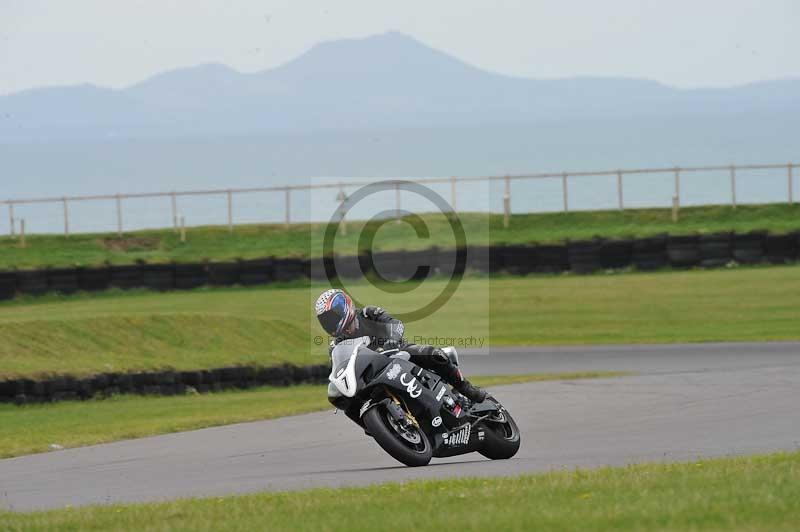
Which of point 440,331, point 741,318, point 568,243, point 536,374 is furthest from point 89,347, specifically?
point 568,243

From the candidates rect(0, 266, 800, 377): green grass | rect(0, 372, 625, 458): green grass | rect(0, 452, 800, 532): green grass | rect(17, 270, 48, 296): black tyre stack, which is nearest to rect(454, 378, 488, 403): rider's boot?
rect(0, 452, 800, 532): green grass

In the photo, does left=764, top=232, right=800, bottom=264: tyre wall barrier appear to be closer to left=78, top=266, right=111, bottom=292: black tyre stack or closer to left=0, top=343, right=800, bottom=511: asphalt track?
left=78, top=266, right=111, bottom=292: black tyre stack

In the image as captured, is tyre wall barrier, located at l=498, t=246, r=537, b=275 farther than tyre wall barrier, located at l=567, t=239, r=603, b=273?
Yes

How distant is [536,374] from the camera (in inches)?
822

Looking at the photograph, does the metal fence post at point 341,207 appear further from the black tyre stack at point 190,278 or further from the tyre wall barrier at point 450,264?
the black tyre stack at point 190,278

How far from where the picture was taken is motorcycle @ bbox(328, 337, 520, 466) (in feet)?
34.7

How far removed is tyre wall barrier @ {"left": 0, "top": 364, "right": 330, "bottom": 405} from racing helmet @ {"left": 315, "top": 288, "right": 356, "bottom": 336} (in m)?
8.85

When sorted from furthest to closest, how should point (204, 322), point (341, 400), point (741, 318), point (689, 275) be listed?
point (689, 275), point (741, 318), point (204, 322), point (341, 400)

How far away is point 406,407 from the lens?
10828mm

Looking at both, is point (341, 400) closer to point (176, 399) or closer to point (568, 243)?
point (176, 399)

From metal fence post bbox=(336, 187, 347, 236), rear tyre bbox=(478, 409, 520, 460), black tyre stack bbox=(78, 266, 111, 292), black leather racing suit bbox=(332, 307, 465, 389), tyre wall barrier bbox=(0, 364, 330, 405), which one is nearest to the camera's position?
black leather racing suit bbox=(332, 307, 465, 389)

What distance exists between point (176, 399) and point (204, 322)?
436 cm

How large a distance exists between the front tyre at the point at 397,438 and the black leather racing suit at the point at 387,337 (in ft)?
1.77

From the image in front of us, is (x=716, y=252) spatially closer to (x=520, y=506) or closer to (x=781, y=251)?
(x=781, y=251)
